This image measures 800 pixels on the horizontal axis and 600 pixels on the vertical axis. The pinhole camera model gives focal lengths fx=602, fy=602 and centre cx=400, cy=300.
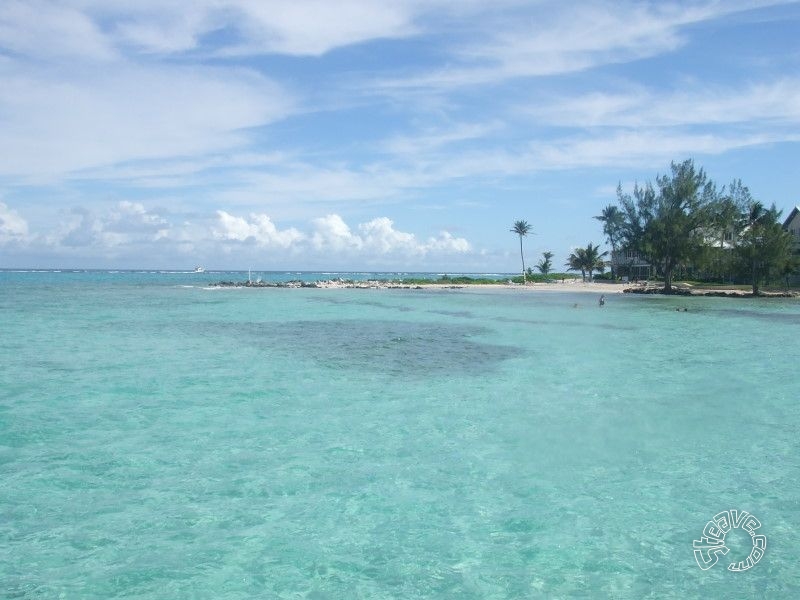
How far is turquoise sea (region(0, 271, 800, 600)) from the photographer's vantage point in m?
6.04

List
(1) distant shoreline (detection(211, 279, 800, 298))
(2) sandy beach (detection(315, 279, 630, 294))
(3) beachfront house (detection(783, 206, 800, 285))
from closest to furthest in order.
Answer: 1. (1) distant shoreline (detection(211, 279, 800, 298))
2. (3) beachfront house (detection(783, 206, 800, 285))
3. (2) sandy beach (detection(315, 279, 630, 294))

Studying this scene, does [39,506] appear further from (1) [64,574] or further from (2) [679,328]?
(2) [679,328]

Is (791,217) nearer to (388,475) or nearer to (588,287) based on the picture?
(588,287)

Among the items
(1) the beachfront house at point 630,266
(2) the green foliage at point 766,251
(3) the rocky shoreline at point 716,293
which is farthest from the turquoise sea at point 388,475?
(1) the beachfront house at point 630,266

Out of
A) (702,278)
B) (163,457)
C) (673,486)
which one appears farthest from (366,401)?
(702,278)

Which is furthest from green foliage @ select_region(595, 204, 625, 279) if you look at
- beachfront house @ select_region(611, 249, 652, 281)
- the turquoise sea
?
the turquoise sea

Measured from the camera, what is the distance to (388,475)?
29.1 feet

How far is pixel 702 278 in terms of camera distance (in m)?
82.2

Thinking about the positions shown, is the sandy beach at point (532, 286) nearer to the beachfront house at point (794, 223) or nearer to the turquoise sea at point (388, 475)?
the beachfront house at point (794, 223)

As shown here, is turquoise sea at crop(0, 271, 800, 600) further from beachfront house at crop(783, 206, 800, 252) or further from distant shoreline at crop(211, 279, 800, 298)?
beachfront house at crop(783, 206, 800, 252)

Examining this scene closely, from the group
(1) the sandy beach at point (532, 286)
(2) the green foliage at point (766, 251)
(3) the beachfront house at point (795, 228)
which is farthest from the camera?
(1) the sandy beach at point (532, 286)

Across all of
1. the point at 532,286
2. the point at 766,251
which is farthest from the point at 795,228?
the point at 532,286

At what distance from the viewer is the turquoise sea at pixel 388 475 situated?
238 inches

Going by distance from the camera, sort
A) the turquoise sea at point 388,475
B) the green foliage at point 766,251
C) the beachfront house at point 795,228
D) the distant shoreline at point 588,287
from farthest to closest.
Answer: the beachfront house at point 795,228 → the distant shoreline at point 588,287 → the green foliage at point 766,251 → the turquoise sea at point 388,475
